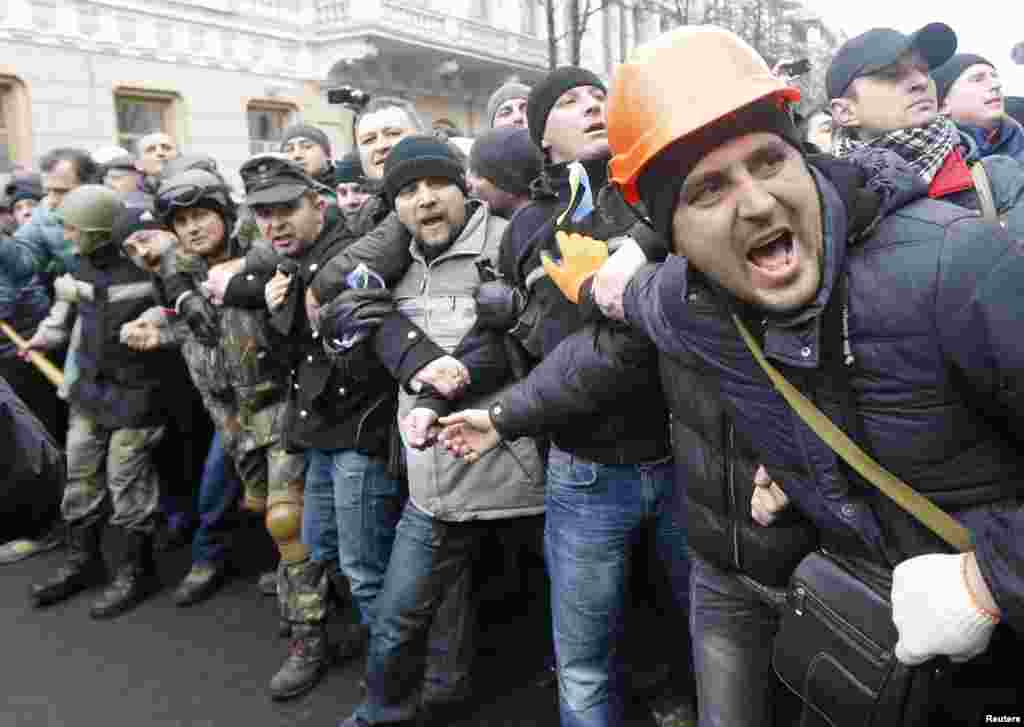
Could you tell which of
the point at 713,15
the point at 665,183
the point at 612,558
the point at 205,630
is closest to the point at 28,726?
the point at 205,630

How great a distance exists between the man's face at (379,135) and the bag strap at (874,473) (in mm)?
2833

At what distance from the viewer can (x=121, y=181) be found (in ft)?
18.0

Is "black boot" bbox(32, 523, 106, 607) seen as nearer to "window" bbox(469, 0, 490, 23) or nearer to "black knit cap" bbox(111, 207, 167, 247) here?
"black knit cap" bbox(111, 207, 167, 247)

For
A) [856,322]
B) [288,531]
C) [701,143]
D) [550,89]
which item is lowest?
[288,531]

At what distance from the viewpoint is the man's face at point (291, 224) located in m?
3.00

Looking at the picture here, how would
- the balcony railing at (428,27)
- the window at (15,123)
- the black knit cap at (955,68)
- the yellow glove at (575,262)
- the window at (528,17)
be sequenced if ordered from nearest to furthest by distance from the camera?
the yellow glove at (575,262)
the black knit cap at (955,68)
the window at (15,123)
the balcony railing at (428,27)
the window at (528,17)

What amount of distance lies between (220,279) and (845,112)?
2.38 m

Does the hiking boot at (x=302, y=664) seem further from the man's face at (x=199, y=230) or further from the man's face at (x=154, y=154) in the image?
the man's face at (x=154, y=154)

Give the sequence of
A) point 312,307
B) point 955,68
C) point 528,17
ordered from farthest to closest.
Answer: point 528,17
point 955,68
point 312,307

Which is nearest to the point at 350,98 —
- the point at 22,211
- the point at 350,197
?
the point at 350,197

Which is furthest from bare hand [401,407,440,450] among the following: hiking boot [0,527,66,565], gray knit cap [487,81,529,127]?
hiking boot [0,527,66,565]

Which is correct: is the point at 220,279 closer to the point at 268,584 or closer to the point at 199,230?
the point at 199,230

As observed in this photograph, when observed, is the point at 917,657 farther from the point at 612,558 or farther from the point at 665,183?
the point at 612,558

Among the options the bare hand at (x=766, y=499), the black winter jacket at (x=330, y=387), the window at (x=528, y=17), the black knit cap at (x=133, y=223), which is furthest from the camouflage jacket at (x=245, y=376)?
the window at (x=528, y=17)
